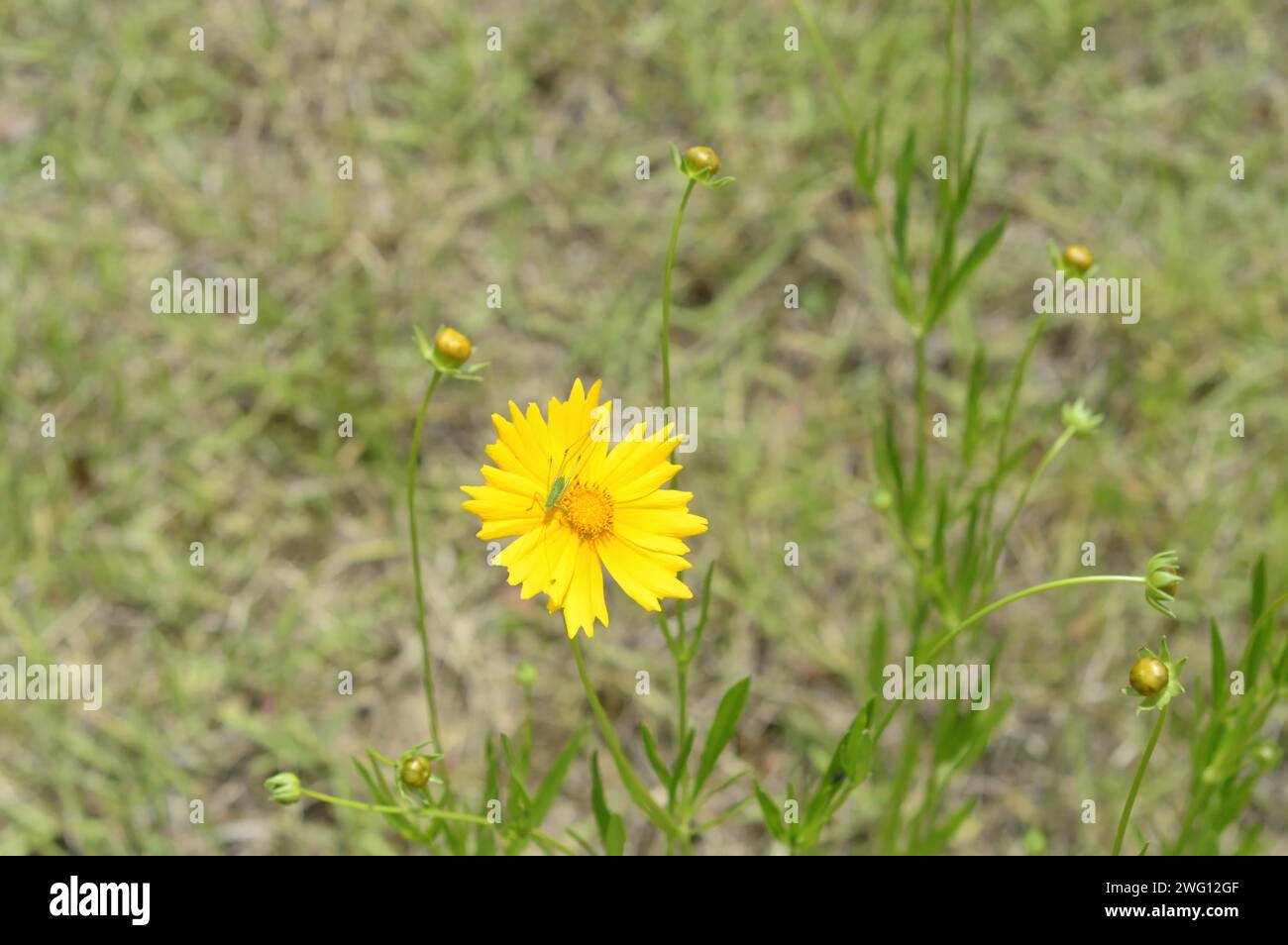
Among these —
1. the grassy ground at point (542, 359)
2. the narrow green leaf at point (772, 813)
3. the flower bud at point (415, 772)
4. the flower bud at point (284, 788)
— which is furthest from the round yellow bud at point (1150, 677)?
the grassy ground at point (542, 359)

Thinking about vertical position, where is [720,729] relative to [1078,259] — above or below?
below

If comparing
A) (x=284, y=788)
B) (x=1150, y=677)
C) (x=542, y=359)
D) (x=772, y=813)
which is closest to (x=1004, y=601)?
(x=1150, y=677)

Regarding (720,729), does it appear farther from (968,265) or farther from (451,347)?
(968,265)

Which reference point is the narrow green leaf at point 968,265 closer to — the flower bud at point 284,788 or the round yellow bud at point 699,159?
the round yellow bud at point 699,159

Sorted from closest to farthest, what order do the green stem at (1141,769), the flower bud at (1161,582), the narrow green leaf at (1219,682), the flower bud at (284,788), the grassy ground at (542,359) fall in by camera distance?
the green stem at (1141,769) → the flower bud at (1161,582) → the flower bud at (284,788) → the narrow green leaf at (1219,682) → the grassy ground at (542,359)

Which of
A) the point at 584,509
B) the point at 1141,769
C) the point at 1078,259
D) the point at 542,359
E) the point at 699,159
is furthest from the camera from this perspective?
the point at 542,359

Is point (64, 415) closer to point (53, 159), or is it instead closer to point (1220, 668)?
point (53, 159)
